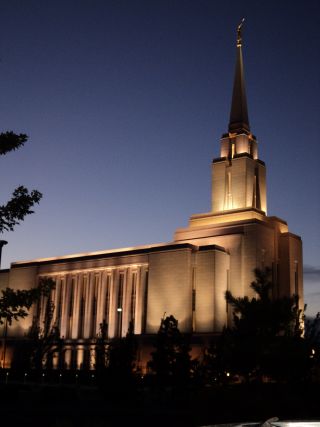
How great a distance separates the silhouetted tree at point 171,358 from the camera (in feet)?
133

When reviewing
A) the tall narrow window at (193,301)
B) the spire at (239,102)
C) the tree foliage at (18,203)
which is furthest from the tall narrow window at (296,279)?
the tree foliage at (18,203)

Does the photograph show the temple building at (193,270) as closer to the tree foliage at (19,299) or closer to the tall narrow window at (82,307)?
the tall narrow window at (82,307)

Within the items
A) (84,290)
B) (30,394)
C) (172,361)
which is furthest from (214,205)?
(30,394)

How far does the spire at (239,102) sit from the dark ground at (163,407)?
4587 cm

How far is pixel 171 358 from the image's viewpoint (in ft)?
142

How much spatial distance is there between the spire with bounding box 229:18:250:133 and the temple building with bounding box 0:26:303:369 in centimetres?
15

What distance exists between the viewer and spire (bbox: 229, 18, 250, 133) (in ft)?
245

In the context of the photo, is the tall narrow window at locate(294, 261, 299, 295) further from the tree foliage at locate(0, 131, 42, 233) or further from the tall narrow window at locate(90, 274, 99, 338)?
the tree foliage at locate(0, 131, 42, 233)

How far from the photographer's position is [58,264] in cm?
7531

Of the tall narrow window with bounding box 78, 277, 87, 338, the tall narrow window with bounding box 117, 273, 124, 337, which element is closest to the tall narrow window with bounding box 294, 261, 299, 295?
the tall narrow window with bounding box 117, 273, 124, 337

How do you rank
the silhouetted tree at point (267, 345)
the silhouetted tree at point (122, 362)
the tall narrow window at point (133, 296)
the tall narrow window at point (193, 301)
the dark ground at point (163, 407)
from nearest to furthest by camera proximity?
the dark ground at point (163, 407)
the silhouetted tree at point (267, 345)
the silhouetted tree at point (122, 362)
the tall narrow window at point (193, 301)
the tall narrow window at point (133, 296)

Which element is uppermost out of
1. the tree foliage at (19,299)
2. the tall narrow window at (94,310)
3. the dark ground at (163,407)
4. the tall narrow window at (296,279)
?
the tall narrow window at (296,279)

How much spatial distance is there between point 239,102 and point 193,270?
24730 millimetres

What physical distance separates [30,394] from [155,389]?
28.3 ft
